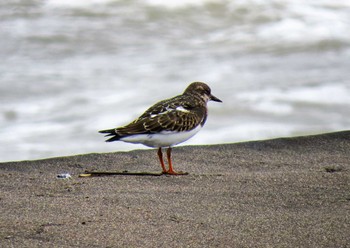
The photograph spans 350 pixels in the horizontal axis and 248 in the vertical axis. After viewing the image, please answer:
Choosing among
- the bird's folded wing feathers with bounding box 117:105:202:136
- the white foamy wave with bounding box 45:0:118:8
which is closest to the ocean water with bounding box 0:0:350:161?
the white foamy wave with bounding box 45:0:118:8

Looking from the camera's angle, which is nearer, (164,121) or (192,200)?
(192,200)

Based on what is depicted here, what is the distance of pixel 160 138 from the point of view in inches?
211

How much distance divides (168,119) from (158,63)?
3.41m

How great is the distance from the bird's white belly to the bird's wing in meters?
0.03

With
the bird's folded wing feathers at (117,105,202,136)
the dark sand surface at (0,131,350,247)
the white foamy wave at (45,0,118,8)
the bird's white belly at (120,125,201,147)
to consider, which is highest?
the white foamy wave at (45,0,118,8)

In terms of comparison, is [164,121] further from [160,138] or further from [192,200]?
[192,200]

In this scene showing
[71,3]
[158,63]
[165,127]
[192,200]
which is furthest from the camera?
[71,3]

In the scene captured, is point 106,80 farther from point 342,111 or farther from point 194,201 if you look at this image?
point 194,201

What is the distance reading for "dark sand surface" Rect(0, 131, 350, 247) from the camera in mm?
3740

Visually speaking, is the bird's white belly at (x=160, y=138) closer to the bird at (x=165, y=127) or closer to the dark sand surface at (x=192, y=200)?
the bird at (x=165, y=127)

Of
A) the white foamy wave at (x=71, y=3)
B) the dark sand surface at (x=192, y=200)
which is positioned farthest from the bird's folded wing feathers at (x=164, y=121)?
the white foamy wave at (x=71, y=3)

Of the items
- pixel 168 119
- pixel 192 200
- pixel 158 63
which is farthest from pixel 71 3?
pixel 192 200

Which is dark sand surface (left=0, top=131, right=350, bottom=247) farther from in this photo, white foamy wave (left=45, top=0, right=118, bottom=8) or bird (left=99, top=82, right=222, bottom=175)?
white foamy wave (left=45, top=0, right=118, bottom=8)

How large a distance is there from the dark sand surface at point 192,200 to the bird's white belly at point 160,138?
248mm
